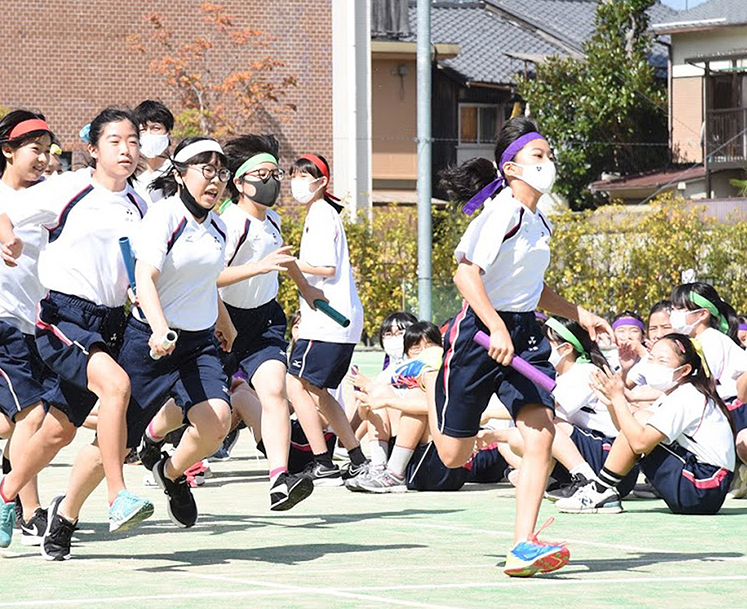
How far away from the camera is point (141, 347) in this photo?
745 cm

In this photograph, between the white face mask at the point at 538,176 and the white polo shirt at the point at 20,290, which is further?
the white polo shirt at the point at 20,290

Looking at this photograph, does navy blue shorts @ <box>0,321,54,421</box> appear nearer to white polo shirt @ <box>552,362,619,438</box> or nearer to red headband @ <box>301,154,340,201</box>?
red headband @ <box>301,154,340,201</box>

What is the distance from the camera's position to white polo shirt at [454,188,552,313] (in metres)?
7.12

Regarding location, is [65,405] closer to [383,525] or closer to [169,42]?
[383,525]

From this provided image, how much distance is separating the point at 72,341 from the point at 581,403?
152 inches

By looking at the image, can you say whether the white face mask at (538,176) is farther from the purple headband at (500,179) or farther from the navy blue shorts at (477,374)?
the navy blue shorts at (477,374)

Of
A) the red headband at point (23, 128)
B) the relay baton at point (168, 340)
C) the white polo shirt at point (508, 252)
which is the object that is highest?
the red headband at point (23, 128)

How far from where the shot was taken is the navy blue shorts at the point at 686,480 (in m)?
9.02

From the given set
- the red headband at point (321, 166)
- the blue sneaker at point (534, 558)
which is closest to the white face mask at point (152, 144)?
the red headband at point (321, 166)

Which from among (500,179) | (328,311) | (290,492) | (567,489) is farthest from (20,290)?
(567,489)

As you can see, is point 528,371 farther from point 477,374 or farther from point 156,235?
point 156,235

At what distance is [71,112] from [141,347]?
28.7 meters

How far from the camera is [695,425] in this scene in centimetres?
912

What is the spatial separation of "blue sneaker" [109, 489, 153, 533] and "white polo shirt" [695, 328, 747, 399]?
15.3ft
